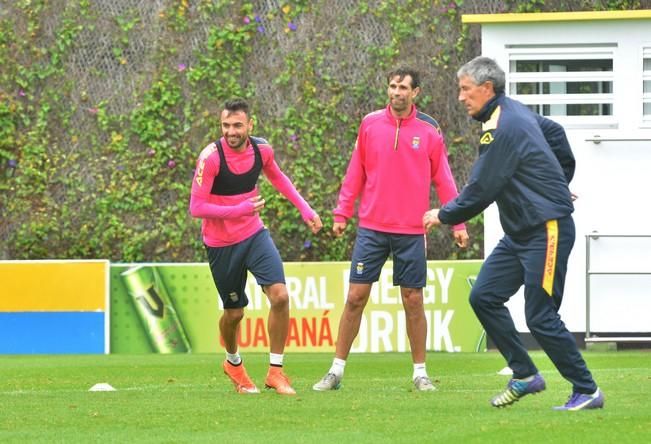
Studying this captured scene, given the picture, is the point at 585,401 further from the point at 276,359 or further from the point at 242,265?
the point at 242,265

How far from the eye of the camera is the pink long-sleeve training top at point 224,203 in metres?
9.40

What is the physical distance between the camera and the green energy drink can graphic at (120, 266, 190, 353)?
14.6 m

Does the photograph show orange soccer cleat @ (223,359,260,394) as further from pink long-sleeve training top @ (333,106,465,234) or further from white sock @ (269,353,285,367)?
pink long-sleeve training top @ (333,106,465,234)

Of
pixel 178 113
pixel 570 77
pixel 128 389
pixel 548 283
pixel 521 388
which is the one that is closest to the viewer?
pixel 548 283

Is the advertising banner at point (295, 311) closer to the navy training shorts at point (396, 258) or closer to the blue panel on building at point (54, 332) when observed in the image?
the blue panel on building at point (54, 332)

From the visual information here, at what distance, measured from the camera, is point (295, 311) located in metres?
14.5

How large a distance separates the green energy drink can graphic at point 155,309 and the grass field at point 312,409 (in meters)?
2.14

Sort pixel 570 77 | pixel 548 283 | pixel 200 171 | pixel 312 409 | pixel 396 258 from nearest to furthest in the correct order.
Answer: pixel 548 283 → pixel 312 409 → pixel 200 171 → pixel 396 258 → pixel 570 77

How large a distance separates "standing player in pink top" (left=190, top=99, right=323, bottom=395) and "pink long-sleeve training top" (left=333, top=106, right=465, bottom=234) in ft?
1.47

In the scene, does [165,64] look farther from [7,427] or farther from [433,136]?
[7,427]

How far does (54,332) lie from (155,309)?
3.45ft

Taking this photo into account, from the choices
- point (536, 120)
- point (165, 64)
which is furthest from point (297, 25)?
point (536, 120)

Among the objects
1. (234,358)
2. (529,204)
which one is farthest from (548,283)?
(234,358)

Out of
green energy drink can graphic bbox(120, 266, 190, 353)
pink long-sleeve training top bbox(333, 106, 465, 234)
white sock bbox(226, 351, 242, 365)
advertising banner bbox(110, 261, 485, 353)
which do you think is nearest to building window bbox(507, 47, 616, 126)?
advertising banner bbox(110, 261, 485, 353)
